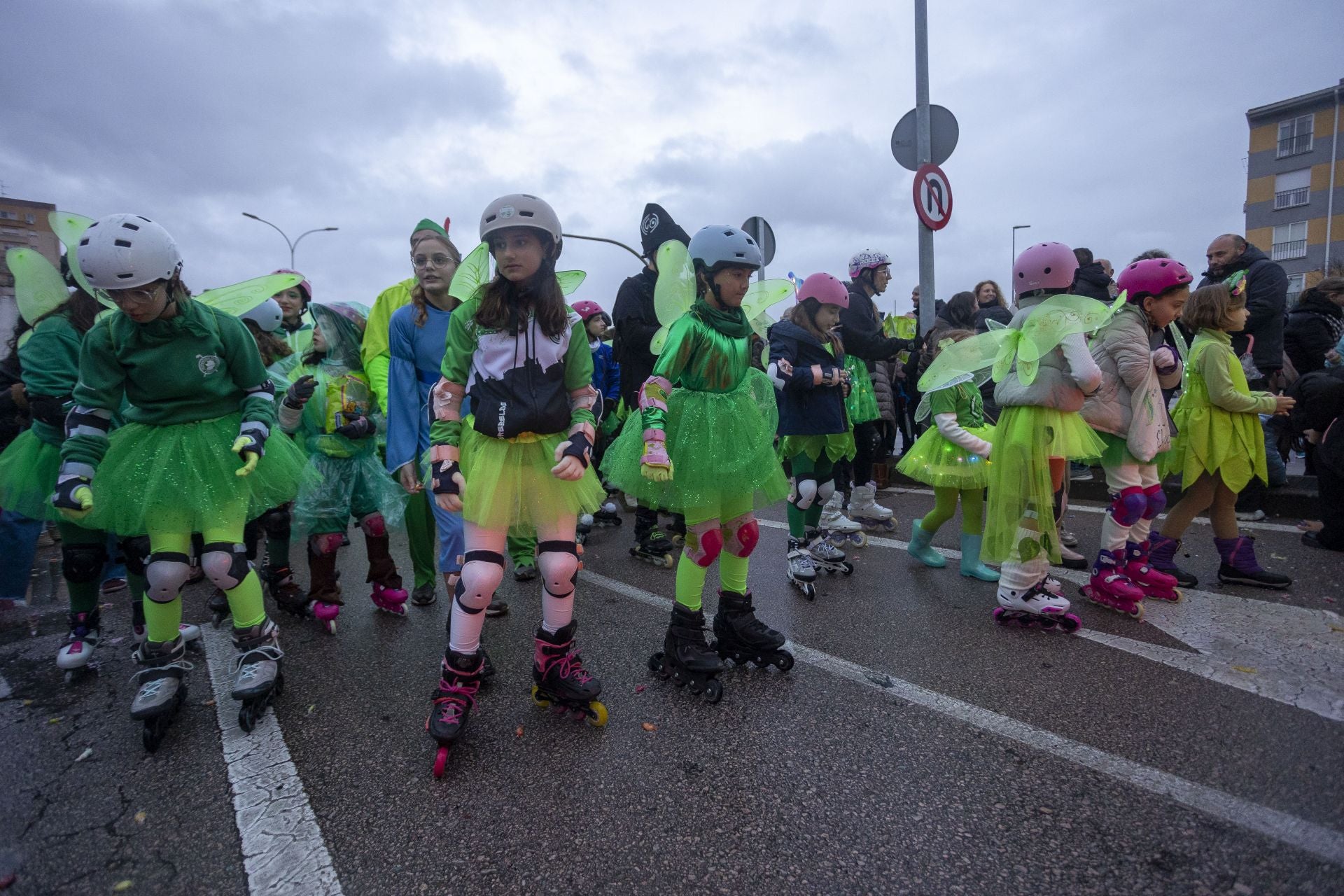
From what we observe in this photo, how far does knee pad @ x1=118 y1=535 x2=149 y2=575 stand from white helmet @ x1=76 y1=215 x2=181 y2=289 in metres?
1.50

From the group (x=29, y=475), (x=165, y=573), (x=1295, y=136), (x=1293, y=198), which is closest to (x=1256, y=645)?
(x=165, y=573)

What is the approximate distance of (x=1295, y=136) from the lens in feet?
104

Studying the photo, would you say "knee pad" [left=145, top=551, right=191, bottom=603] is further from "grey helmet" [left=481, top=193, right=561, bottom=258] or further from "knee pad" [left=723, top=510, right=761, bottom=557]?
"knee pad" [left=723, top=510, right=761, bottom=557]

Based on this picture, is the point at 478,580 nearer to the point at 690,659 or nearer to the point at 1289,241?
the point at 690,659

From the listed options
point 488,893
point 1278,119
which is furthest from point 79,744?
point 1278,119

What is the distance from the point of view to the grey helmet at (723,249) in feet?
9.77

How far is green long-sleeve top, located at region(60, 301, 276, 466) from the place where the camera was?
2.75 metres

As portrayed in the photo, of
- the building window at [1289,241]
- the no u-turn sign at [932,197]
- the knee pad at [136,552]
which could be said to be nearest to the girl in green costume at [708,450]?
the knee pad at [136,552]

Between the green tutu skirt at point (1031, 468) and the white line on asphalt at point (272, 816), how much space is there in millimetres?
3258

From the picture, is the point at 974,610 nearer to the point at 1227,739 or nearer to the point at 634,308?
the point at 1227,739

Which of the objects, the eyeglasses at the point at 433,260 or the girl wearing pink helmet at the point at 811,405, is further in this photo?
the girl wearing pink helmet at the point at 811,405

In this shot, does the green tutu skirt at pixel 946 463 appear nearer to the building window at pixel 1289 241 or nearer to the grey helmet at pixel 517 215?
the grey helmet at pixel 517 215

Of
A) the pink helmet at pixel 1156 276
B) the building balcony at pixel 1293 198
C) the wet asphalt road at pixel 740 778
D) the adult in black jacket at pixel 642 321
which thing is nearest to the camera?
the wet asphalt road at pixel 740 778

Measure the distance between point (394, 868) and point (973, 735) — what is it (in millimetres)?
1988
